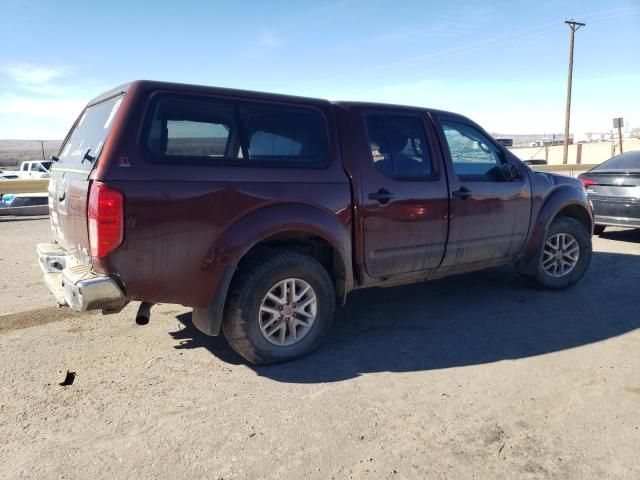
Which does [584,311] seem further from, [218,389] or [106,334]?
[106,334]

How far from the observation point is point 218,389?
330cm

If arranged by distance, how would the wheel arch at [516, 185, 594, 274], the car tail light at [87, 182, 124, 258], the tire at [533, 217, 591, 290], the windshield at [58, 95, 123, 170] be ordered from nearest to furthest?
the car tail light at [87, 182, 124, 258] → the windshield at [58, 95, 123, 170] → the wheel arch at [516, 185, 594, 274] → the tire at [533, 217, 591, 290]

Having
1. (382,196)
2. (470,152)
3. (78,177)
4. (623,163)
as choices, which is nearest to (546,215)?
(470,152)

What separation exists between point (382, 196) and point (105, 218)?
2.07 meters

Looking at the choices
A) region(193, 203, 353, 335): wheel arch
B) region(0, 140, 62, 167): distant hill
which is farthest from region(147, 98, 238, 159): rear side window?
region(0, 140, 62, 167): distant hill

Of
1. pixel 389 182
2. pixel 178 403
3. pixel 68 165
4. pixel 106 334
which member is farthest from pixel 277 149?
pixel 106 334

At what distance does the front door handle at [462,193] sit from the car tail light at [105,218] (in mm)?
2807

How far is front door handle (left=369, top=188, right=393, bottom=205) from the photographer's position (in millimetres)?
4039

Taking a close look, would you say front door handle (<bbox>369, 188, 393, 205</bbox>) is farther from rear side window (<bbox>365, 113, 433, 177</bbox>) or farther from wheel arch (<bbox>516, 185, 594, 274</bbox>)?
wheel arch (<bbox>516, 185, 594, 274</bbox>)

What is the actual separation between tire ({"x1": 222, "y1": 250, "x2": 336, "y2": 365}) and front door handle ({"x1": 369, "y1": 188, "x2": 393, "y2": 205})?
2.34 ft

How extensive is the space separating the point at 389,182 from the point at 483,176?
1.24m

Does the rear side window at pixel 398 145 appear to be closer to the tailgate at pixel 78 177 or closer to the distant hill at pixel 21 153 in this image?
Result: the tailgate at pixel 78 177

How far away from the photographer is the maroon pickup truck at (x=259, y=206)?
10.3 feet

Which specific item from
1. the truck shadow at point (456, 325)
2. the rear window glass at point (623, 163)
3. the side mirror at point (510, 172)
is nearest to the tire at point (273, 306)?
the truck shadow at point (456, 325)
